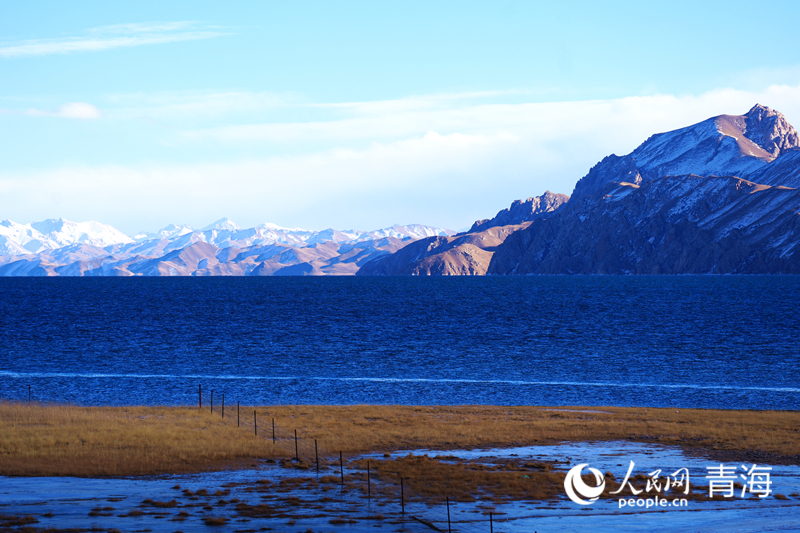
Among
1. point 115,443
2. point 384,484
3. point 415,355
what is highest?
point 115,443

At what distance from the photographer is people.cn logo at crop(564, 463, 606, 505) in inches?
994

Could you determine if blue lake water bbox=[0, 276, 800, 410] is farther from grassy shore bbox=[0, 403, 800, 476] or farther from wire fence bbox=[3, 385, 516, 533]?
wire fence bbox=[3, 385, 516, 533]

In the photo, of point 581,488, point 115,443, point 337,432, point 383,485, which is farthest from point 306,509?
point 337,432

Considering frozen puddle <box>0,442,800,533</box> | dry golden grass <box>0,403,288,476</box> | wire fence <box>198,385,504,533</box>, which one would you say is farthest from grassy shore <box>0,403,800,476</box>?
frozen puddle <box>0,442,800,533</box>

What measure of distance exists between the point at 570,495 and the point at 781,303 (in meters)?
142

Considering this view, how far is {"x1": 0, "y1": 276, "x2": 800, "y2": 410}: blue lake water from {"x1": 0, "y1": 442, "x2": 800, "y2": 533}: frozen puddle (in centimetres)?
2695

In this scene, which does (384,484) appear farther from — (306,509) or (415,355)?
(415,355)

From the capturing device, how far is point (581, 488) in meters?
26.6

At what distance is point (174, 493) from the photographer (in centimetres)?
2653

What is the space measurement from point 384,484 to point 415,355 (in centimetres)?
5428

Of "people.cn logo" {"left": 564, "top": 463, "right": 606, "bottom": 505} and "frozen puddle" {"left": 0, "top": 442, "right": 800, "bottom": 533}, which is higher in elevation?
"frozen puddle" {"left": 0, "top": 442, "right": 800, "bottom": 533}

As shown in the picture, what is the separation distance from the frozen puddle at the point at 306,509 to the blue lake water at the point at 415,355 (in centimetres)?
2695

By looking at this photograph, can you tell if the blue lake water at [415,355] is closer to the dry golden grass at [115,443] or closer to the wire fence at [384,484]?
the dry golden grass at [115,443]

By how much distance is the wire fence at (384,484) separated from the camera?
22.0 m
